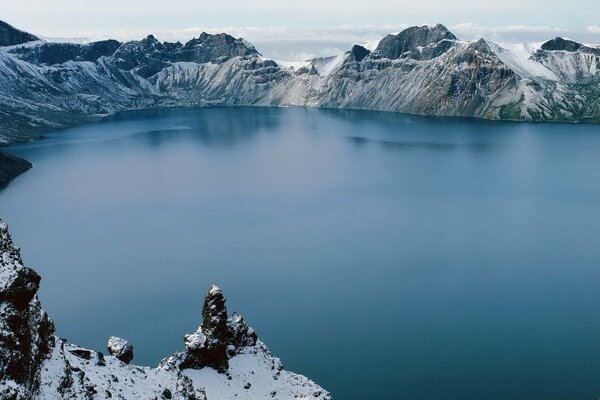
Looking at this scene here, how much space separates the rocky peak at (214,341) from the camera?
183ft

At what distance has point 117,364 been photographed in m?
44.4

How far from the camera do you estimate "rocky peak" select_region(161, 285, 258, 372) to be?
55719 mm

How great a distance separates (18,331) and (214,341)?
27572 mm

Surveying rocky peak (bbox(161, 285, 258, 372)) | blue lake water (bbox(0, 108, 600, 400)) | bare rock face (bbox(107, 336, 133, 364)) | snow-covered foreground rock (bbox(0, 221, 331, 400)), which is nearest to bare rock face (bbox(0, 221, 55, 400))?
snow-covered foreground rock (bbox(0, 221, 331, 400))

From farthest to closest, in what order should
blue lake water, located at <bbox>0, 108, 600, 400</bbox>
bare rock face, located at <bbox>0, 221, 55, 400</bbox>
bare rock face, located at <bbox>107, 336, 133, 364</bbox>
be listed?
blue lake water, located at <bbox>0, 108, 600, 400</bbox> < bare rock face, located at <bbox>107, 336, 133, 364</bbox> < bare rock face, located at <bbox>0, 221, 55, 400</bbox>

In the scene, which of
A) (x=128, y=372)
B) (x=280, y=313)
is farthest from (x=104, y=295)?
(x=128, y=372)

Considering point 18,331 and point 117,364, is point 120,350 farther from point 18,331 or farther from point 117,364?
point 18,331

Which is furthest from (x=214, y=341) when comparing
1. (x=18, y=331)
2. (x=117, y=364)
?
(x=18, y=331)

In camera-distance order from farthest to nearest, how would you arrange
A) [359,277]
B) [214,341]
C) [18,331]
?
1. [359,277]
2. [214,341]
3. [18,331]

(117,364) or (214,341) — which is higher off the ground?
(117,364)

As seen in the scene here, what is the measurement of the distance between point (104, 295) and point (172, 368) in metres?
50.3

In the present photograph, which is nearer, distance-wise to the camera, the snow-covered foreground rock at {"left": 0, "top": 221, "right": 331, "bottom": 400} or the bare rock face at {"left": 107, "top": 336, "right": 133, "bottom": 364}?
the snow-covered foreground rock at {"left": 0, "top": 221, "right": 331, "bottom": 400}

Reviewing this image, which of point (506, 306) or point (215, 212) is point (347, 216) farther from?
point (506, 306)

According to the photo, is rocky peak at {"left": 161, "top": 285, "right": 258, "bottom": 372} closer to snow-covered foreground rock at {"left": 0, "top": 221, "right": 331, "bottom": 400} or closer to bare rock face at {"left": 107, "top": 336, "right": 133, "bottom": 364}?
snow-covered foreground rock at {"left": 0, "top": 221, "right": 331, "bottom": 400}
